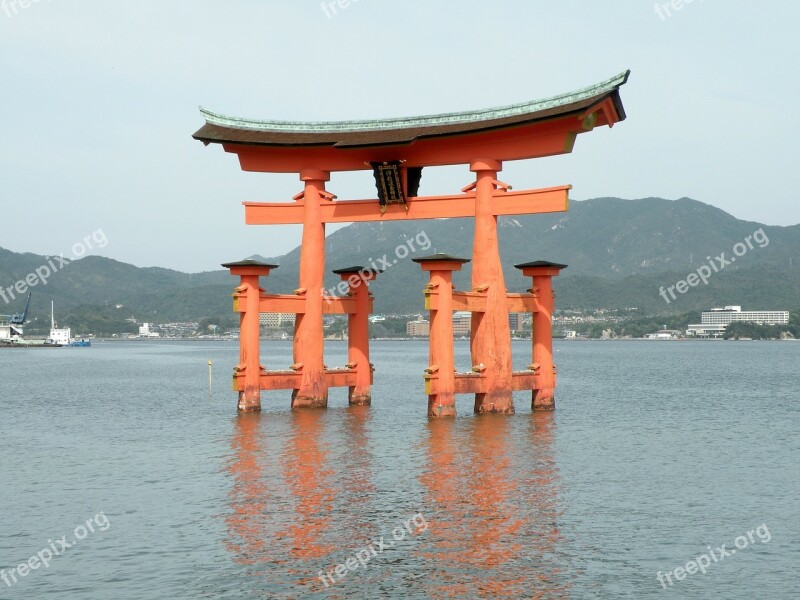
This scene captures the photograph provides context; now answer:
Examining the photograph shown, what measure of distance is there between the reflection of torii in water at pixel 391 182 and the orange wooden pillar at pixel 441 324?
132 inches

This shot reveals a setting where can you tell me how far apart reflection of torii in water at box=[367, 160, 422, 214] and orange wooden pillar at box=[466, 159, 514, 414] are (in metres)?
2.75

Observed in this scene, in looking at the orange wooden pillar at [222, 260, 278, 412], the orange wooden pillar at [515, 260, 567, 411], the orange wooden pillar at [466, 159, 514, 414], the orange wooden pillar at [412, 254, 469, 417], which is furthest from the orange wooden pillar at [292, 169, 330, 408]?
the orange wooden pillar at [515, 260, 567, 411]

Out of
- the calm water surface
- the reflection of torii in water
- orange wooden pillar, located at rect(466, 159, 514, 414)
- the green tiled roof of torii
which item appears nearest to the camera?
the calm water surface

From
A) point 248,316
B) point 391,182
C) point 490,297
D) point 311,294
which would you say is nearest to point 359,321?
point 311,294

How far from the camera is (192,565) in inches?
651

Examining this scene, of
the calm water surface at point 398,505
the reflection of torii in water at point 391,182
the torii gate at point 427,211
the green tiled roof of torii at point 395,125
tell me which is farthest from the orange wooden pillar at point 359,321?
the green tiled roof of torii at point 395,125

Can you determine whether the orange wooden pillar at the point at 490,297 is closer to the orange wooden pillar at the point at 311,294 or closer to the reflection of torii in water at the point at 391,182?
the reflection of torii in water at the point at 391,182

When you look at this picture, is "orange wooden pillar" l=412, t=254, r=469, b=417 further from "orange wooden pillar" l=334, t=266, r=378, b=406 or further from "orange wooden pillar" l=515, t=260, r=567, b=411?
"orange wooden pillar" l=334, t=266, r=378, b=406

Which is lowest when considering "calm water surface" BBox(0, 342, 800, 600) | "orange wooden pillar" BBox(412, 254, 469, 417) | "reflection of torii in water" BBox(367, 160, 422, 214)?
"calm water surface" BBox(0, 342, 800, 600)

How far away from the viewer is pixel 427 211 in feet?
117

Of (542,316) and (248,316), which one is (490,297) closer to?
(542,316)

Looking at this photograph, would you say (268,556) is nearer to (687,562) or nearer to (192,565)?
(192,565)

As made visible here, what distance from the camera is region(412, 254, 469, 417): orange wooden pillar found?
1297 inches

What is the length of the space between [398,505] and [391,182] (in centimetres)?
1711
